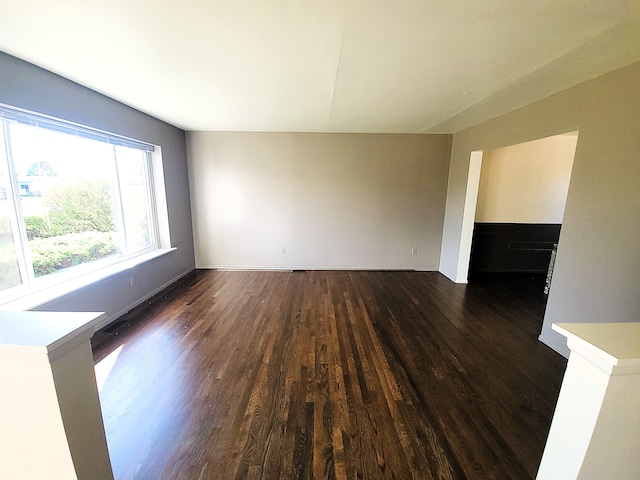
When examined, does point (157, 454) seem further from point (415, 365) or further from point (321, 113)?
point (321, 113)

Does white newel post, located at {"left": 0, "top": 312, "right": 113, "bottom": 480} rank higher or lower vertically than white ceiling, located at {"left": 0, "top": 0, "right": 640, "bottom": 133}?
lower

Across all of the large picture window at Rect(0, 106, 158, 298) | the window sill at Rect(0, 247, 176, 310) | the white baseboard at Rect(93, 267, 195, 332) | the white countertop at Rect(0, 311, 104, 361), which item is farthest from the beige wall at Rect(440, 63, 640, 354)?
the large picture window at Rect(0, 106, 158, 298)

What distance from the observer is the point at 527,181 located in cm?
426

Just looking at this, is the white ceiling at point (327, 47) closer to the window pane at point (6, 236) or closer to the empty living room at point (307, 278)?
the empty living room at point (307, 278)

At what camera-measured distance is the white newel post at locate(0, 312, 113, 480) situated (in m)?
0.77

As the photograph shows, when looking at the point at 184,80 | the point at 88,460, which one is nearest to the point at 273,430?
the point at 88,460

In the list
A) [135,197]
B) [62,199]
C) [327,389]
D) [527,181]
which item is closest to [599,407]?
[327,389]

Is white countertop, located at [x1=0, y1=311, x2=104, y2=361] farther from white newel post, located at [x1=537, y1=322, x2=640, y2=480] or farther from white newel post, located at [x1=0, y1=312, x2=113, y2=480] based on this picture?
white newel post, located at [x1=537, y1=322, x2=640, y2=480]

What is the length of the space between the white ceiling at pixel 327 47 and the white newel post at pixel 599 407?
1.58 m

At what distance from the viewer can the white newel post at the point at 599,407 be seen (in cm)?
75

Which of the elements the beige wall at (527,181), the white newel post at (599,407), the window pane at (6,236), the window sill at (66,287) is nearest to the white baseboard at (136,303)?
the window sill at (66,287)

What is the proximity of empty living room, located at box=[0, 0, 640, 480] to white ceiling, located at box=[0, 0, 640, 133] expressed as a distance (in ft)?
0.05

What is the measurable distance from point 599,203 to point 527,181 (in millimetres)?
2612

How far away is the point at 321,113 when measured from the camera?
323cm
